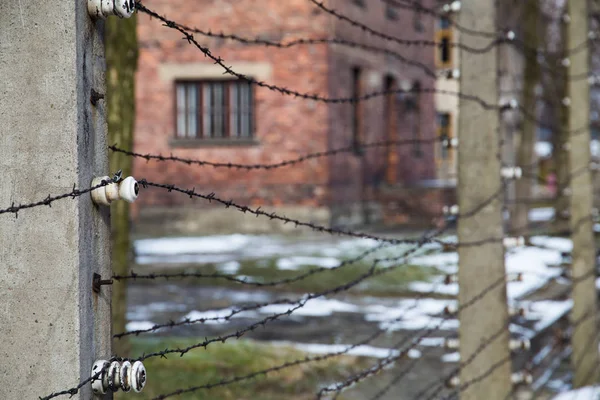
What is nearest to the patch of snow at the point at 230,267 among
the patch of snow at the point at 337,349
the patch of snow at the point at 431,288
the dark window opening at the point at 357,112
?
the patch of snow at the point at 431,288

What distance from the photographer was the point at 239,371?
6750 millimetres

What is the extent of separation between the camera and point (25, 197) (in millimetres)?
A: 1975

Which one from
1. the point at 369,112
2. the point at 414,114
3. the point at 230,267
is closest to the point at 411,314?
the point at 230,267

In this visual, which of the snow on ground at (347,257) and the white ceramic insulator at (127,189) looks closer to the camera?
the white ceramic insulator at (127,189)

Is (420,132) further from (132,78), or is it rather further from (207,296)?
(132,78)

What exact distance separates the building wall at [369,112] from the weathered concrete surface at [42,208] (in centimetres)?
1727

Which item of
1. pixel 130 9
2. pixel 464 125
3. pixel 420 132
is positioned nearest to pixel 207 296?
pixel 464 125

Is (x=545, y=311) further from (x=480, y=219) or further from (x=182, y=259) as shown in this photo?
(x=182, y=259)

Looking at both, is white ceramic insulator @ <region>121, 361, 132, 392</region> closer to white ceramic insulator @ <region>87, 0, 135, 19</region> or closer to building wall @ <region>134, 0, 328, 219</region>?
white ceramic insulator @ <region>87, 0, 135, 19</region>

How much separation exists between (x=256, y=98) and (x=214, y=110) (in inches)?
42.1

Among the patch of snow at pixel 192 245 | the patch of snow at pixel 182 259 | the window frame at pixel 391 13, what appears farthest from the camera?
the window frame at pixel 391 13

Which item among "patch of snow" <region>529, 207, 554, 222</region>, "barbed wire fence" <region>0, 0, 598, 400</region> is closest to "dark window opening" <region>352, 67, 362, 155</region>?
"patch of snow" <region>529, 207, 554, 222</region>

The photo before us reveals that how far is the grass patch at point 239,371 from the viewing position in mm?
6148

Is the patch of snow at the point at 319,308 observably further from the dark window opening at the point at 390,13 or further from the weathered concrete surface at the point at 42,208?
the dark window opening at the point at 390,13
